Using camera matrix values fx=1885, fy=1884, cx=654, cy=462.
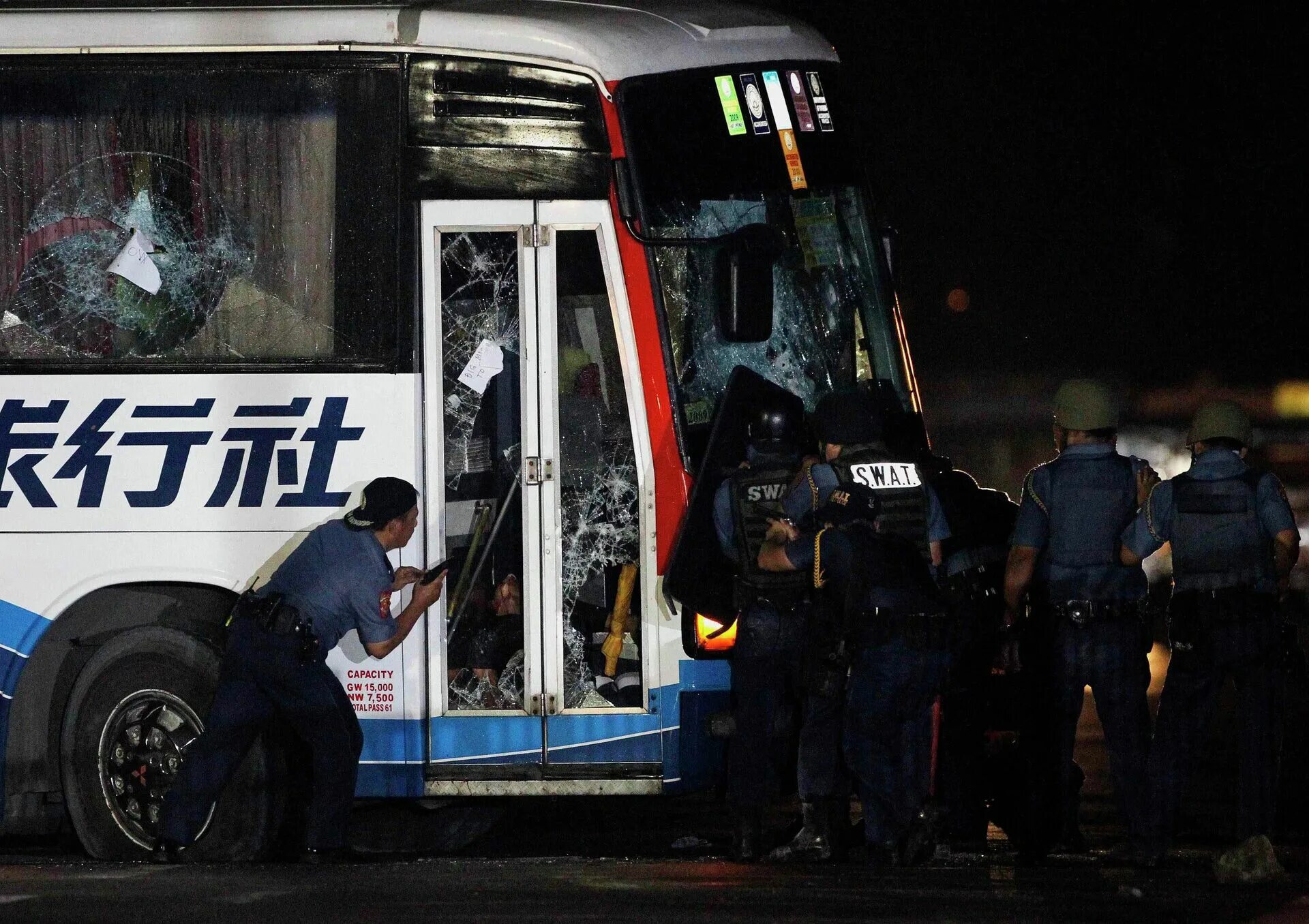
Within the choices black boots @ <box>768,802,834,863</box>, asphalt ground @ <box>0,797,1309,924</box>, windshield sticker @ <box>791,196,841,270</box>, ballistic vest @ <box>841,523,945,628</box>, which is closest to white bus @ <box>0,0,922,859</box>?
windshield sticker @ <box>791,196,841,270</box>

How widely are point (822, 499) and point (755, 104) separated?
185cm

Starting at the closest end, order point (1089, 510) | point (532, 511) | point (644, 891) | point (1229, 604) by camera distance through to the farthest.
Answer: point (644, 891) → point (1229, 604) → point (1089, 510) → point (532, 511)

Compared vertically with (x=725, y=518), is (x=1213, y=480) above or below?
above

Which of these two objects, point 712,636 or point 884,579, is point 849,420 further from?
point 712,636

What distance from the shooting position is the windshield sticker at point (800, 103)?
8.22m

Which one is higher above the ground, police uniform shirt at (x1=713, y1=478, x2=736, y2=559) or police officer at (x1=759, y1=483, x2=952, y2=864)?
police uniform shirt at (x1=713, y1=478, x2=736, y2=559)

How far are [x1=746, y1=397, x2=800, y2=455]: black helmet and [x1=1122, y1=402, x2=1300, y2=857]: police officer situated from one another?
1364 millimetres

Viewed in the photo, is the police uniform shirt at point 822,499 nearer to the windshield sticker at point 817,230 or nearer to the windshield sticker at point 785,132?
the windshield sticker at point 817,230

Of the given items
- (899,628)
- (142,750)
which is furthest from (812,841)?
(142,750)

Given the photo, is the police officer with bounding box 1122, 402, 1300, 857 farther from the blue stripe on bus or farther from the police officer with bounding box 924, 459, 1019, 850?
the blue stripe on bus

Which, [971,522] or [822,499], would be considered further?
[971,522]

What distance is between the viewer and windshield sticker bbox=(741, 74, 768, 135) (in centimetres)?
805

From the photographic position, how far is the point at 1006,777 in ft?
25.9

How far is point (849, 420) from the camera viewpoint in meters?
7.39
